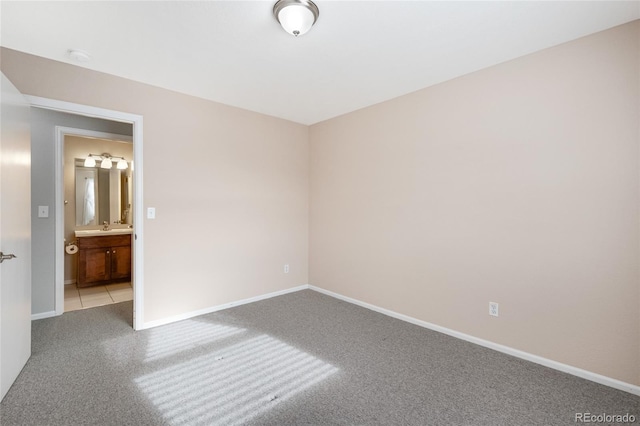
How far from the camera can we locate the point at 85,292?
13.7 feet

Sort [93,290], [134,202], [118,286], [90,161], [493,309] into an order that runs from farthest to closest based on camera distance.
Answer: [90,161], [118,286], [93,290], [134,202], [493,309]

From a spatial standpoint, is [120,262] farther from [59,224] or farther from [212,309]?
[212,309]

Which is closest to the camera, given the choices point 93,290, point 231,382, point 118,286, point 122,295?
point 231,382

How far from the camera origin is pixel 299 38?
85.4 inches

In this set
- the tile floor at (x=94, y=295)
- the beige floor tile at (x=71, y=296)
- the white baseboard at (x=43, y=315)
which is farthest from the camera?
the beige floor tile at (x=71, y=296)

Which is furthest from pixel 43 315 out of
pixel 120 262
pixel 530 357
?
pixel 530 357

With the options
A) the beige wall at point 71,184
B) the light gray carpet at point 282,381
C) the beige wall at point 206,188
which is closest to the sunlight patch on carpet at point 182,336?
the light gray carpet at point 282,381

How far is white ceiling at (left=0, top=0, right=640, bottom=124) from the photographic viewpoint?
1.86 m

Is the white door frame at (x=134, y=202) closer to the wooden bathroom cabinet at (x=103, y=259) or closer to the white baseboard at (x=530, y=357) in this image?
the wooden bathroom cabinet at (x=103, y=259)

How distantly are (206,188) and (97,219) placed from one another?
2.71 meters

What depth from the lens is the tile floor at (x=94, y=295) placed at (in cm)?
367

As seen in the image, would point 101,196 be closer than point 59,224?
No

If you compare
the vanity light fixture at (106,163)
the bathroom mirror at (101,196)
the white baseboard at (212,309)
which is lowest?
the white baseboard at (212,309)

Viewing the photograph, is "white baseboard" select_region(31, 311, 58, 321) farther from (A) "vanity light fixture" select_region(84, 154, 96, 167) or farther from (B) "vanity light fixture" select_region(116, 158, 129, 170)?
(B) "vanity light fixture" select_region(116, 158, 129, 170)
